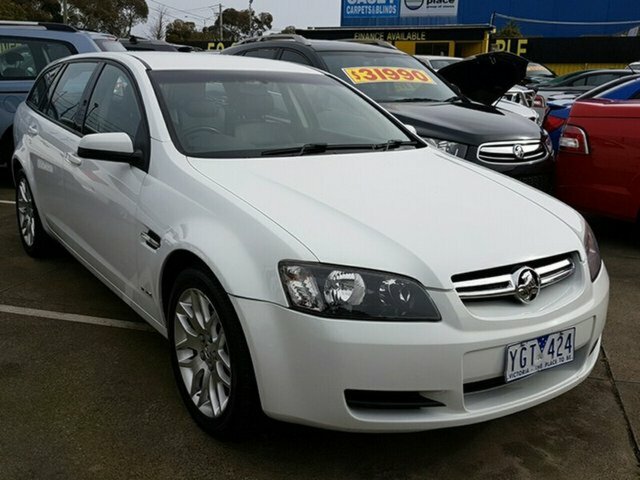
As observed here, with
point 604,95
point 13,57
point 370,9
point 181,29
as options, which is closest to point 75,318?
point 13,57

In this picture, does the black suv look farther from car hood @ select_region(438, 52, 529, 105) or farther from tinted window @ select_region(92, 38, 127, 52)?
tinted window @ select_region(92, 38, 127, 52)

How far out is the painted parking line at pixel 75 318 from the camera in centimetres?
371

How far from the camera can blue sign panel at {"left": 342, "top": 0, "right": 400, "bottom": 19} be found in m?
54.3

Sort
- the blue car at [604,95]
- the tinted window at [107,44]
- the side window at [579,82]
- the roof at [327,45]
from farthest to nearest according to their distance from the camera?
the side window at [579,82], the tinted window at [107,44], the roof at [327,45], the blue car at [604,95]

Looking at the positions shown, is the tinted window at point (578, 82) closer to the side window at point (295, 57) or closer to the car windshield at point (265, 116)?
the side window at point (295, 57)

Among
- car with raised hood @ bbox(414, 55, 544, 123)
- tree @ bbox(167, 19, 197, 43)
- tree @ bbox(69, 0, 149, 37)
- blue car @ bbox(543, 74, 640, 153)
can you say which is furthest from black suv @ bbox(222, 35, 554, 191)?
tree @ bbox(167, 19, 197, 43)

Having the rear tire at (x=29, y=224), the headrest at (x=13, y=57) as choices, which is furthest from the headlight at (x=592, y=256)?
the headrest at (x=13, y=57)

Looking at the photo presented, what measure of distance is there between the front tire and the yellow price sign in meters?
3.98

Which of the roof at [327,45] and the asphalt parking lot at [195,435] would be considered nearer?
the asphalt parking lot at [195,435]

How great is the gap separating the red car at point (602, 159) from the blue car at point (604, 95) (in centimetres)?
63

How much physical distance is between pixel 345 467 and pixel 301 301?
753mm

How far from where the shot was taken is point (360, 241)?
7.50 ft

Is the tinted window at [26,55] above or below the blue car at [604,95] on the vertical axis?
above

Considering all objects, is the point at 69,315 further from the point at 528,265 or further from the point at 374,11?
the point at 374,11
